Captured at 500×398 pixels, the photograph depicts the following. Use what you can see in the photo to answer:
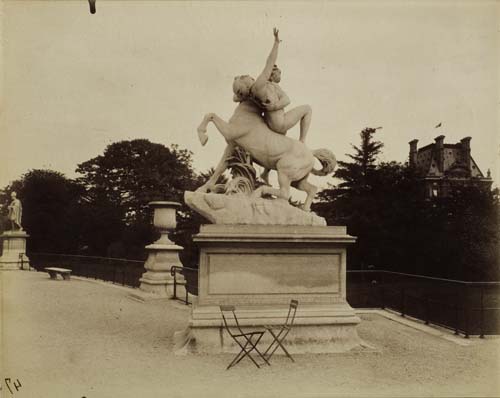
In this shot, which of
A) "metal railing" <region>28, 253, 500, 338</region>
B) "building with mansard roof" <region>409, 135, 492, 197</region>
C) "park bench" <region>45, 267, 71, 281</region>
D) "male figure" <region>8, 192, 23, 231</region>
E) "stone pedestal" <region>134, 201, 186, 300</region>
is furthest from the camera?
"building with mansard roof" <region>409, 135, 492, 197</region>

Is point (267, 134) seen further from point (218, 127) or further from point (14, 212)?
point (14, 212)

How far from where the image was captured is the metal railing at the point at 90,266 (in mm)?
20234

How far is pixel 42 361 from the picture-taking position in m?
6.98

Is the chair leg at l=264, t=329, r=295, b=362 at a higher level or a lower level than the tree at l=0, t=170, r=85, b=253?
lower

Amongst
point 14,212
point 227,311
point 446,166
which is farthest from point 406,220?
point 227,311

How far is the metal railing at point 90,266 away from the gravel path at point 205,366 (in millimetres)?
10319

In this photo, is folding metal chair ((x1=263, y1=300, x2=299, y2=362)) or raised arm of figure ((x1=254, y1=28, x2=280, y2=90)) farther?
raised arm of figure ((x1=254, y1=28, x2=280, y2=90))

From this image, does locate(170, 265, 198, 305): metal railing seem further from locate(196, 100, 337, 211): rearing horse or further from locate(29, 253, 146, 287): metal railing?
locate(196, 100, 337, 211): rearing horse

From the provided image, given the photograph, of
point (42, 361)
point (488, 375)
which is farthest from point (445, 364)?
point (42, 361)

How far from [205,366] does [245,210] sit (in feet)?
7.40

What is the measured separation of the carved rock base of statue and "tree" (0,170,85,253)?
25.5 m

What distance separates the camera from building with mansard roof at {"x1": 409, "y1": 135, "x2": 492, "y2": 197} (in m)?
31.3

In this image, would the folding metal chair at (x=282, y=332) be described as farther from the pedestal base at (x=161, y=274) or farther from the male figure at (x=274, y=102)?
the pedestal base at (x=161, y=274)

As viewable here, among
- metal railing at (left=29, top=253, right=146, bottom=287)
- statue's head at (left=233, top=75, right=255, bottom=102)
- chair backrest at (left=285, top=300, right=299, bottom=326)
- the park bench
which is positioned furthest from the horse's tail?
metal railing at (left=29, top=253, right=146, bottom=287)
